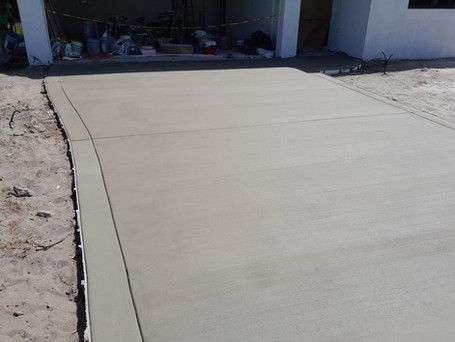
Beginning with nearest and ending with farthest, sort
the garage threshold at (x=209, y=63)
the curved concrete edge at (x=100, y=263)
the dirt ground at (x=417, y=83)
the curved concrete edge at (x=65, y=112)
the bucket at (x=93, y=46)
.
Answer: the curved concrete edge at (x=100, y=263) < the curved concrete edge at (x=65, y=112) < the dirt ground at (x=417, y=83) < the garage threshold at (x=209, y=63) < the bucket at (x=93, y=46)

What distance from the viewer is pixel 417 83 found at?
912cm

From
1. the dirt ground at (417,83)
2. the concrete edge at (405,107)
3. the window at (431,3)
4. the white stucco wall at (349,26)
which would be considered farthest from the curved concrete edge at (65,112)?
the window at (431,3)

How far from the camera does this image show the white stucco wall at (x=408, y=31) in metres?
11.2

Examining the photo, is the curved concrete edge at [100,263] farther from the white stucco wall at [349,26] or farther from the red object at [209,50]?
the white stucco wall at [349,26]

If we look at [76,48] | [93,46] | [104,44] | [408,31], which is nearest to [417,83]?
[408,31]

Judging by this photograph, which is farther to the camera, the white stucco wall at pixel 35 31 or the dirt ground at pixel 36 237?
the white stucco wall at pixel 35 31

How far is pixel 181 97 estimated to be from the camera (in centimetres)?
700

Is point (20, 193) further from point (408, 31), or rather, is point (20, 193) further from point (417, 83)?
point (408, 31)

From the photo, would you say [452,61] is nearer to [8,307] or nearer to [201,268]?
[201,268]

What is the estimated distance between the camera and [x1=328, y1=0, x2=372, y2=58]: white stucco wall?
1126 cm

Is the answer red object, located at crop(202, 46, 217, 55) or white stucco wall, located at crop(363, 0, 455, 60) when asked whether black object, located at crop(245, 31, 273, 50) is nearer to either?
red object, located at crop(202, 46, 217, 55)

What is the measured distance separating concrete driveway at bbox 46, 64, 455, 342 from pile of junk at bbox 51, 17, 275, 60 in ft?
A: 15.5

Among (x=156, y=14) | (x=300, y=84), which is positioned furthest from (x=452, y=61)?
(x=156, y=14)

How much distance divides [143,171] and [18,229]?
50.8 inches
